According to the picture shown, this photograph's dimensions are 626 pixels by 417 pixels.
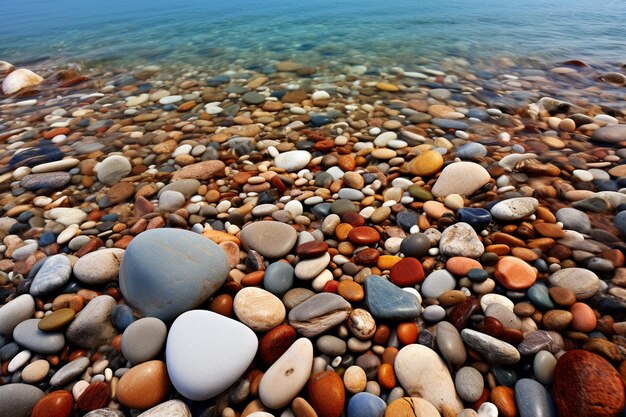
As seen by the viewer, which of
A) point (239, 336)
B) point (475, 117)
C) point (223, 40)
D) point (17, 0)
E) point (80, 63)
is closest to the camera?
point (239, 336)

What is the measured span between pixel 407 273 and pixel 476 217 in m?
0.84

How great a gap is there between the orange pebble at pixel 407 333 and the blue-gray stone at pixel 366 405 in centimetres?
40

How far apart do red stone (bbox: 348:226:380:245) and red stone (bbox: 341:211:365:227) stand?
105 mm

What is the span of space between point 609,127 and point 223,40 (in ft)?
31.7

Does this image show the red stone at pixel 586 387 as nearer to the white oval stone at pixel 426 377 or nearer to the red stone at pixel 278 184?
the white oval stone at pixel 426 377

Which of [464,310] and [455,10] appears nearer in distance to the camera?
[464,310]

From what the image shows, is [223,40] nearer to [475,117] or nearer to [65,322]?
[475,117]

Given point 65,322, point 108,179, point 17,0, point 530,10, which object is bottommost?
point 65,322

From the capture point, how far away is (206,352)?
6.07 ft

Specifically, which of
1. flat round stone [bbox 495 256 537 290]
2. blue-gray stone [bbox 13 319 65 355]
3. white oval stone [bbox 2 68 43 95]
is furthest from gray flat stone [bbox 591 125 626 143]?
white oval stone [bbox 2 68 43 95]

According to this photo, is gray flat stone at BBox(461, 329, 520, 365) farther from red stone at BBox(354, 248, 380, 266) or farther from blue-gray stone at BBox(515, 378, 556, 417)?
red stone at BBox(354, 248, 380, 266)

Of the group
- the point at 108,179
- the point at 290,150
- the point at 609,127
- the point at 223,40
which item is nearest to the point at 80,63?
the point at 223,40

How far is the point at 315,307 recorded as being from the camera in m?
2.13

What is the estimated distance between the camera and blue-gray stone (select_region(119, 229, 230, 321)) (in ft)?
7.06
